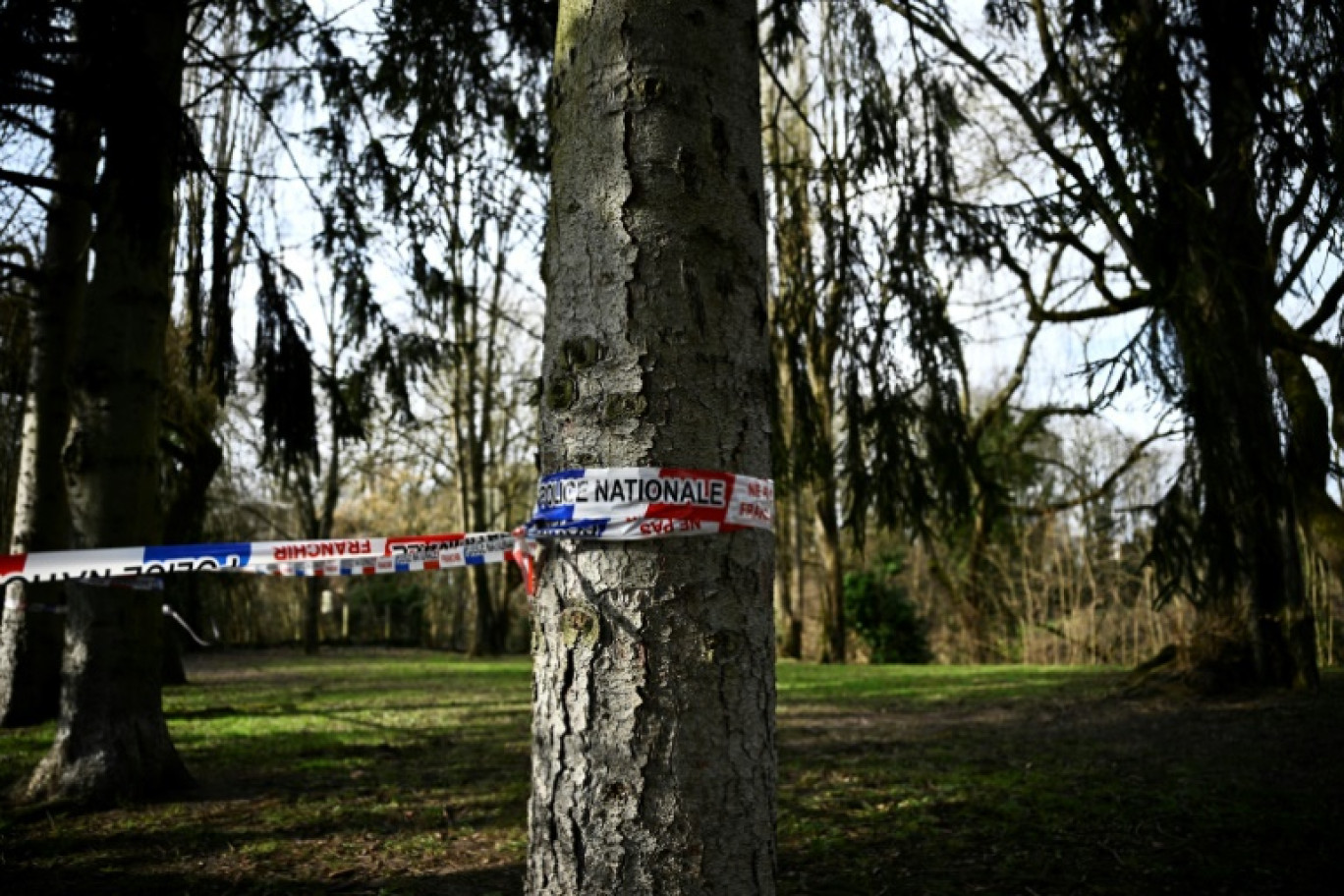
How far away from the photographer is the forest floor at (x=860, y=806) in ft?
10.8

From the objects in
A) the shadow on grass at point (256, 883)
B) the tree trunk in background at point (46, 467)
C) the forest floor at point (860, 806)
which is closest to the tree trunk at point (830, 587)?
the forest floor at point (860, 806)

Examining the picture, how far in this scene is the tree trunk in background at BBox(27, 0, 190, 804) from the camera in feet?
14.3

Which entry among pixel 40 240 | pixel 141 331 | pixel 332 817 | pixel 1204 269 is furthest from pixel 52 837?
pixel 40 240

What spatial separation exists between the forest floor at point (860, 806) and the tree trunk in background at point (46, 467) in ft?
1.98

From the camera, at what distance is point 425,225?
5.42 meters

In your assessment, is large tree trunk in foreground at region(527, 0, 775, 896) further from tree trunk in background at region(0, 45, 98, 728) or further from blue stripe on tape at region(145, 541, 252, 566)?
tree trunk in background at region(0, 45, 98, 728)

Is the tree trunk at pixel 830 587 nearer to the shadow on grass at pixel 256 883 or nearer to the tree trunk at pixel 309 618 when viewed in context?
the tree trunk at pixel 309 618

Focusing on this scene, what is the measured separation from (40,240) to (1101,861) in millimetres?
9889

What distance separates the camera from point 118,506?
455cm

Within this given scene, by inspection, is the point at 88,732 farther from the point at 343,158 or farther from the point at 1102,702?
the point at 1102,702

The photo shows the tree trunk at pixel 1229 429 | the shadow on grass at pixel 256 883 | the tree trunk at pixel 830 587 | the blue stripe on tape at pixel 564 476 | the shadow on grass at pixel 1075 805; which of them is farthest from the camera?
the tree trunk at pixel 830 587

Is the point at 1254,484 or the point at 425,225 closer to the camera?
the point at 1254,484

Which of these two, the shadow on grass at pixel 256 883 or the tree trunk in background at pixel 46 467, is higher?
the tree trunk in background at pixel 46 467

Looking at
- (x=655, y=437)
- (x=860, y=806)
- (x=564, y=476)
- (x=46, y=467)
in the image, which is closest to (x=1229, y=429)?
(x=860, y=806)
